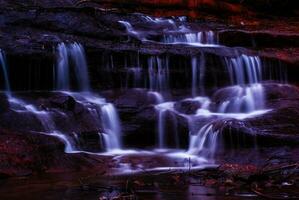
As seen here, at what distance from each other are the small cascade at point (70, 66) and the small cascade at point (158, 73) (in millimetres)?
1668

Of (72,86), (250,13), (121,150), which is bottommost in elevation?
(121,150)

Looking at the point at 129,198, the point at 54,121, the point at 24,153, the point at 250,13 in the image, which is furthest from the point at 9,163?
the point at 250,13

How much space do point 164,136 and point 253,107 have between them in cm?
270

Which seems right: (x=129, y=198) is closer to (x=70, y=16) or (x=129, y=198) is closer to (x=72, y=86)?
(x=72, y=86)

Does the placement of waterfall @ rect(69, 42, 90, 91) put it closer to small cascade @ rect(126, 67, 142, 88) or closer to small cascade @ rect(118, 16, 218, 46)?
small cascade @ rect(126, 67, 142, 88)

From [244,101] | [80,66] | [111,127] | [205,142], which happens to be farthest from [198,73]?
[205,142]

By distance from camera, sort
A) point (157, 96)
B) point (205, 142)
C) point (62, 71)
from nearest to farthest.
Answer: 1. point (205, 142)
2. point (157, 96)
3. point (62, 71)

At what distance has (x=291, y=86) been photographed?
1423 cm

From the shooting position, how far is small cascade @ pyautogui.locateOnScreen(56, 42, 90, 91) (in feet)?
45.0

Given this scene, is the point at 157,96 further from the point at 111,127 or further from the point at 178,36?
the point at 178,36

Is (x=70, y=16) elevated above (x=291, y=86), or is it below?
A: above

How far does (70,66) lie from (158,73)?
2.29 meters

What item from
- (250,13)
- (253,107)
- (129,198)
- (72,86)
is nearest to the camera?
(129,198)

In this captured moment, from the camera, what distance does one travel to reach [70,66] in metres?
13.9
